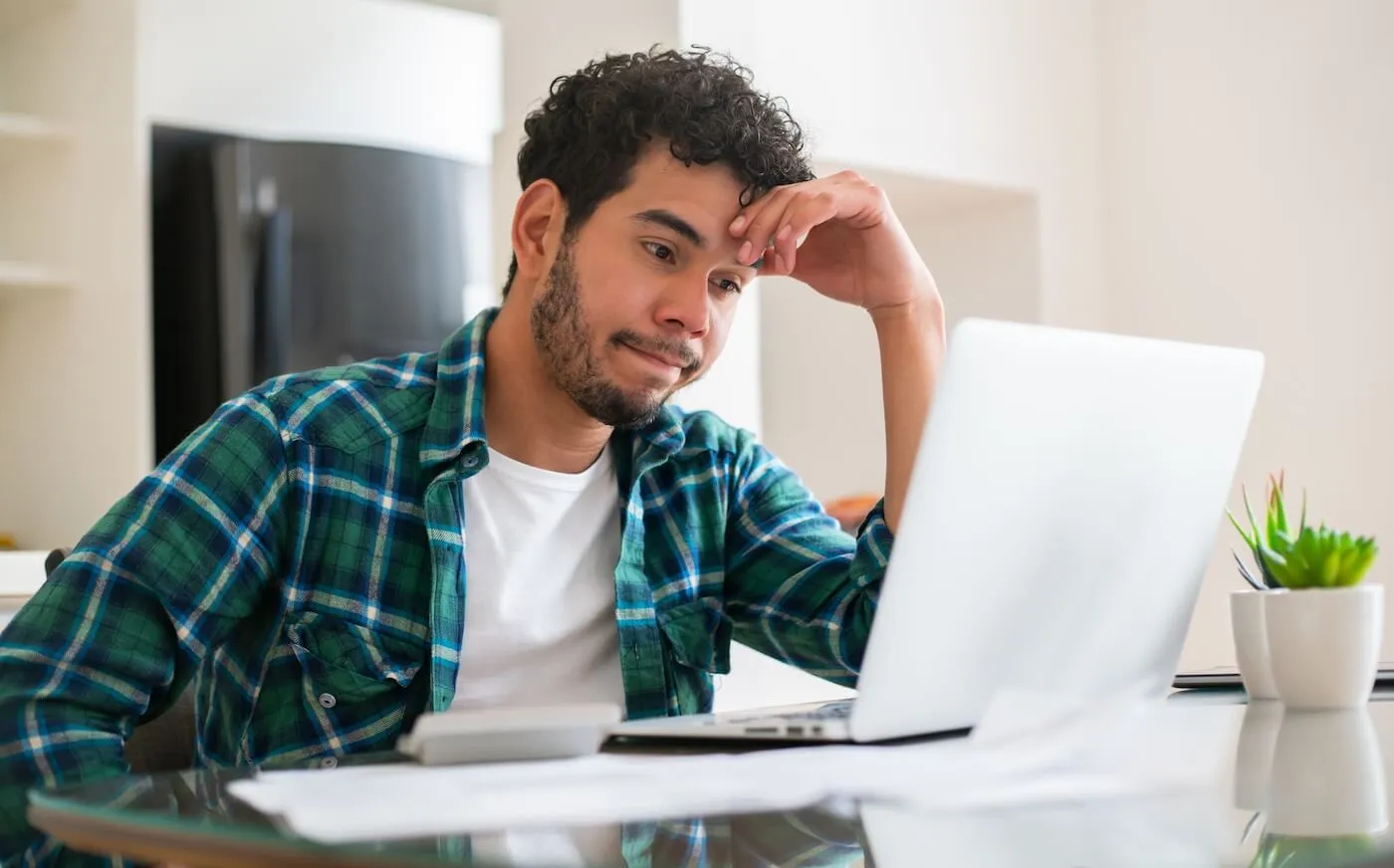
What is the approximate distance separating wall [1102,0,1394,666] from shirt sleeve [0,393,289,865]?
2255 mm

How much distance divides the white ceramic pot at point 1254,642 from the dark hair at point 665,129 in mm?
540

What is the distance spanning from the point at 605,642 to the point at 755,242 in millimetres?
379

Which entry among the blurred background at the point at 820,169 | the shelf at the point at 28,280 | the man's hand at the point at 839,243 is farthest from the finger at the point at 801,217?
the shelf at the point at 28,280

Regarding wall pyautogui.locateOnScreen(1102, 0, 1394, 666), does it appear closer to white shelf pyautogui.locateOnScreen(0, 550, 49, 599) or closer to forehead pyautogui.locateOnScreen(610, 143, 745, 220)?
forehead pyautogui.locateOnScreen(610, 143, 745, 220)

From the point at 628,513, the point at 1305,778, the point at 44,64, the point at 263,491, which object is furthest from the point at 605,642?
the point at 44,64

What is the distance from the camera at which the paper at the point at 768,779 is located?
24.7 inches

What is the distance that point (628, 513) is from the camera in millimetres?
1386

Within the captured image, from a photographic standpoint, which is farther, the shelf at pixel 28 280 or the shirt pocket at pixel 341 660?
the shelf at pixel 28 280

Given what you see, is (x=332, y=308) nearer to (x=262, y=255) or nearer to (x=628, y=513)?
(x=262, y=255)

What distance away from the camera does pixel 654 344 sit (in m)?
1.38

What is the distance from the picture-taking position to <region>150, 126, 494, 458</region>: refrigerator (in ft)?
10.7

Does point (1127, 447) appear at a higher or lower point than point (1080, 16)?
lower

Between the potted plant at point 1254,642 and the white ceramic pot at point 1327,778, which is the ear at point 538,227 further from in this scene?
the white ceramic pot at point 1327,778

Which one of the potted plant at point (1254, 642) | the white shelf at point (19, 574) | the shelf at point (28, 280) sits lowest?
the white shelf at point (19, 574)
